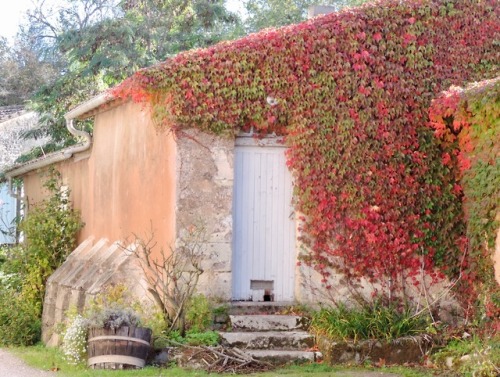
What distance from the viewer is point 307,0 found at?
3316 cm

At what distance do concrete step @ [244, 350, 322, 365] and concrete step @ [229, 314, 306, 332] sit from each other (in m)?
0.59

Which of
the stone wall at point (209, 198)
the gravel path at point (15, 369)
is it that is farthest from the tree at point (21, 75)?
the stone wall at point (209, 198)

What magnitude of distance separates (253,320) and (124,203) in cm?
352

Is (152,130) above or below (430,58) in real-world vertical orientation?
below

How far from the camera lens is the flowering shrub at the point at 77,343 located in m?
10.8

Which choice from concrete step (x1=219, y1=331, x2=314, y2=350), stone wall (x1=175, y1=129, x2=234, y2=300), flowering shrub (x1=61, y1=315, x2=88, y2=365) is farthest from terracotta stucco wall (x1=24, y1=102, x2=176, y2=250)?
flowering shrub (x1=61, y1=315, x2=88, y2=365)

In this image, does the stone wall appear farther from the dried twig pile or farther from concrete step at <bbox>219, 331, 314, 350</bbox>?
the dried twig pile

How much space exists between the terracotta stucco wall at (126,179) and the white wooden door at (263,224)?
1031 millimetres

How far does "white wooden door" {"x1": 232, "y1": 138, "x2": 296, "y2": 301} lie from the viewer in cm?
1223

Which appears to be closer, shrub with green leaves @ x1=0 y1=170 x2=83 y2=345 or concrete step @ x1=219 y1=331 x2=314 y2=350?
concrete step @ x1=219 y1=331 x2=314 y2=350

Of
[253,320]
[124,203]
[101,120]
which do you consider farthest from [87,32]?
[253,320]

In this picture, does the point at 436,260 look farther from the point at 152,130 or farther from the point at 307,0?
the point at 307,0

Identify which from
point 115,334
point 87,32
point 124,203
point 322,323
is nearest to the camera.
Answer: point 115,334

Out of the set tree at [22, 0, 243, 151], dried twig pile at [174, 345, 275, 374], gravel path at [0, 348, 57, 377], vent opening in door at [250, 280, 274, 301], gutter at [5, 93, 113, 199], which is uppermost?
tree at [22, 0, 243, 151]
